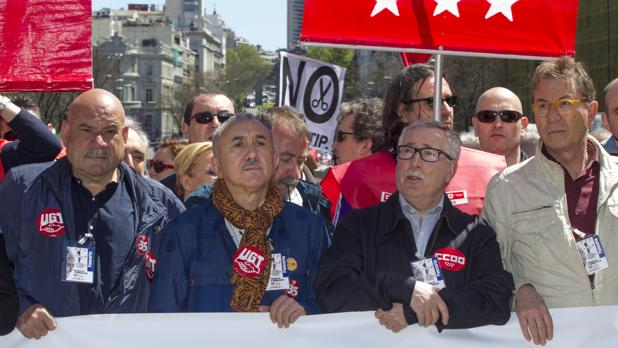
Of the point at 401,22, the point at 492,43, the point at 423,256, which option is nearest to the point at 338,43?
the point at 401,22

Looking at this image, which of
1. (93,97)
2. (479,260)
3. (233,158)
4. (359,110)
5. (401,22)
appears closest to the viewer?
(479,260)

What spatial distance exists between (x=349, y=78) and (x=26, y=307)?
71.5 meters

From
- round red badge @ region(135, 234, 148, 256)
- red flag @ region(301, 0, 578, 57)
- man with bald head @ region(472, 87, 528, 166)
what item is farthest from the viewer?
man with bald head @ region(472, 87, 528, 166)

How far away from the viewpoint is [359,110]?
19.1ft

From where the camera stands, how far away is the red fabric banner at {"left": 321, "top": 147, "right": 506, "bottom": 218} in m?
4.21

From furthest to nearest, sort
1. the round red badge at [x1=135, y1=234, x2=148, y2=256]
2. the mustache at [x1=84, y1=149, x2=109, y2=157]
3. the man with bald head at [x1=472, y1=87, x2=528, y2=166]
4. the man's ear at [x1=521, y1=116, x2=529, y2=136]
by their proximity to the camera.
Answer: the man's ear at [x1=521, y1=116, x2=529, y2=136] → the man with bald head at [x1=472, y1=87, x2=528, y2=166] → the mustache at [x1=84, y1=149, x2=109, y2=157] → the round red badge at [x1=135, y1=234, x2=148, y2=256]

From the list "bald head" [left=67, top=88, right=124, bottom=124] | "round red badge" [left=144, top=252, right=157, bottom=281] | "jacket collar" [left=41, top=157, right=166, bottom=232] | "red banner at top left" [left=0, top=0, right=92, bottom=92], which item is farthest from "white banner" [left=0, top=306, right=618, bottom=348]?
"red banner at top left" [left=0, top=0, right=92, bottom=92]

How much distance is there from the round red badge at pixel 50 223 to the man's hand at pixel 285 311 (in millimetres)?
991

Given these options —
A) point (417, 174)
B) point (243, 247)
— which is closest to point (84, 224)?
point (243, 247)

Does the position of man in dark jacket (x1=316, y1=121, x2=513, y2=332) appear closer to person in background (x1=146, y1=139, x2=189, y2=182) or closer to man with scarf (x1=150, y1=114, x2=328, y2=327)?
man with scarf (x1=150, y1=114, x2=328, y2=327)

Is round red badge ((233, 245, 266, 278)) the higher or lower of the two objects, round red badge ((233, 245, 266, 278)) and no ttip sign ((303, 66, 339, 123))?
the lower

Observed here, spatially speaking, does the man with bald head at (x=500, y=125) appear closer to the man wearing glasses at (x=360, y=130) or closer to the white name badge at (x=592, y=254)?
the man wearing glasses at (x=360, y=130)

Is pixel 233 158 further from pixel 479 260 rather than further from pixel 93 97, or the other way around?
pixel 479 260

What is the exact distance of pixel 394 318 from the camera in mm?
3215
